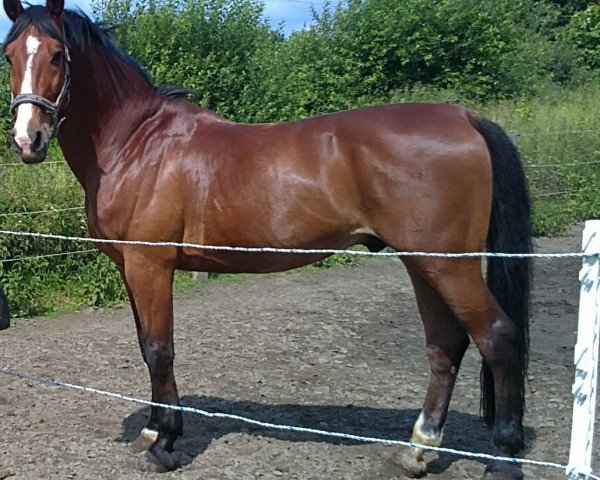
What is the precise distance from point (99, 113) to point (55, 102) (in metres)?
0.43

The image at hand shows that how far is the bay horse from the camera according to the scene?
3.37 metres

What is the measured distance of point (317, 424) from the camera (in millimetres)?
4352

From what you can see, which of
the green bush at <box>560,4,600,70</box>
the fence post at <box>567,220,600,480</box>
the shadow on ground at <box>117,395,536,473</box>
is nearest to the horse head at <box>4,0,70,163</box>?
the shadow on ground at <box>117,395,536,473</box>

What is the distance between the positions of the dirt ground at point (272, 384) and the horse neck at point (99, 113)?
1557mm

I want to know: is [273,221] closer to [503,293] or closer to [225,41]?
[503,293]

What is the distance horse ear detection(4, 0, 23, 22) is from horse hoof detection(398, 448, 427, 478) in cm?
302

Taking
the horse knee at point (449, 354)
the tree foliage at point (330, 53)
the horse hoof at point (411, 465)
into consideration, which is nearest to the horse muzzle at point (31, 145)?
the horse knee at point (449, 354)

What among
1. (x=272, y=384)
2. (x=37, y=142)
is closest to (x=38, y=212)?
(x=272, y=384)

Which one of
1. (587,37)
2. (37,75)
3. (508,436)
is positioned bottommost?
(508,436)

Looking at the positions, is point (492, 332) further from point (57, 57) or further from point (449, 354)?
point (57, 57)

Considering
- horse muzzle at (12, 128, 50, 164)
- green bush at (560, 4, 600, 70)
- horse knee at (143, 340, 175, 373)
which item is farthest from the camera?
green bush at (560, 4, 600, 70)

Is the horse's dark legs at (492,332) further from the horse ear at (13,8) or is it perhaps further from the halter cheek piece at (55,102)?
the horse ear at (13,8)

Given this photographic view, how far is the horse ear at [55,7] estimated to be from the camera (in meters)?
3.56

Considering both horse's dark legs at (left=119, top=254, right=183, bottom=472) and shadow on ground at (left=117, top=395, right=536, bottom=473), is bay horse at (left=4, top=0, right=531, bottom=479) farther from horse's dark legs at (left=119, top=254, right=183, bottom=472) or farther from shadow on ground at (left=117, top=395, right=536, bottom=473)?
shadow on ground at (left=117, top=395, right=536, bottom=473)
